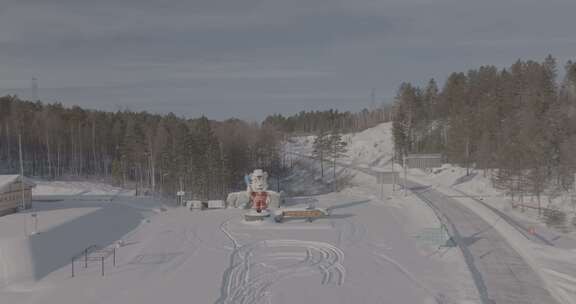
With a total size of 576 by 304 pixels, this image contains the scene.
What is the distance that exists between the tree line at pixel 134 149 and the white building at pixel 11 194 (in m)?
17.0

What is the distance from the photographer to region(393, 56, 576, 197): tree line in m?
30.6

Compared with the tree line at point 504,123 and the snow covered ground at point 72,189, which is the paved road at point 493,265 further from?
the snow covered ground at point 72,189

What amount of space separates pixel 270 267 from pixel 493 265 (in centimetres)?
867

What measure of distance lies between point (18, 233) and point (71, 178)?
43436 millimetres

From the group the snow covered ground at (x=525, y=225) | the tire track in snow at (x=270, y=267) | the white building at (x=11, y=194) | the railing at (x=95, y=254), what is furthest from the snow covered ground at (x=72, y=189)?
the snow covered ground at (x=525, y=225)

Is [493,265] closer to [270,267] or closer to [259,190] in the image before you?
[270,267]

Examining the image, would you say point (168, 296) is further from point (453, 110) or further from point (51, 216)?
point (453, 110)

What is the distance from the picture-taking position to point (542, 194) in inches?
1259

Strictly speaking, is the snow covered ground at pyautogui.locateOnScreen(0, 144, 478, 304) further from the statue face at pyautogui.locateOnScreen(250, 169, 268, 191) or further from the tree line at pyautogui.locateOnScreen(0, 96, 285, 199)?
the tree line at pyautogui.locateOnScreen(0, 96, 285, 199)

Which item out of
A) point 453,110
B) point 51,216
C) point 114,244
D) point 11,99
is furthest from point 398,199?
point 11,99

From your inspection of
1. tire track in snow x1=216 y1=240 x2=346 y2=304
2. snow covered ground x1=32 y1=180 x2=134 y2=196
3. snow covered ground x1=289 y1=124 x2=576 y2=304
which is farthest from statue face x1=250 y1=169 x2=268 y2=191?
snow covered ground x1=32 y1=180 x2=134 y2=196

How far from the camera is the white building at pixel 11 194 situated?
27.5 meters

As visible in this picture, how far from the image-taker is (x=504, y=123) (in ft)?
148

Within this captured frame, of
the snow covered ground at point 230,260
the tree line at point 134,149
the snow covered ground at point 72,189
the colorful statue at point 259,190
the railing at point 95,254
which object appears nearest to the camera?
the snow covered ground at point 230,260
